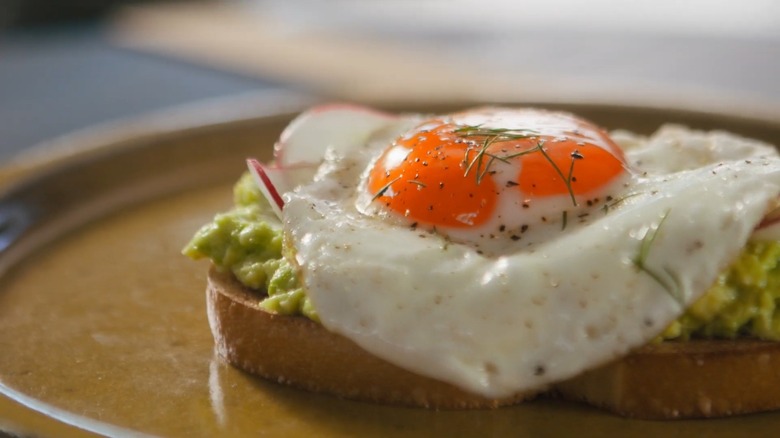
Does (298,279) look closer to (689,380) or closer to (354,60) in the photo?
(689,380)

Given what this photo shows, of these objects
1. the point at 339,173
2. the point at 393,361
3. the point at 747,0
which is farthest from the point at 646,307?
the point at 747,0

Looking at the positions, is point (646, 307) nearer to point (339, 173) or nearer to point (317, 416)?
point (317, 416)

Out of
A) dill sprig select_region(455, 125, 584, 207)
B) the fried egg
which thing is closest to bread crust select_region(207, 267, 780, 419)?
the fried egg

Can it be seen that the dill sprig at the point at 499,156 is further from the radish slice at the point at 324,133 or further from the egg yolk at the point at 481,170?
the radish slice at the point at 324,133

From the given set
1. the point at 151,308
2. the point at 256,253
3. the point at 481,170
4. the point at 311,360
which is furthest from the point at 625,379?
the point at 151,308

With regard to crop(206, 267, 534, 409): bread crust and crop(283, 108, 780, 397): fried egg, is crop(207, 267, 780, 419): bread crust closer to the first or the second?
crop(206, 267, 534, 409): bread crust

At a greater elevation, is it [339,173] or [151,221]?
[339,173]

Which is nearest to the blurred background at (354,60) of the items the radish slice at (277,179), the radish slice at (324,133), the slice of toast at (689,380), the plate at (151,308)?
the plate at (151,308)

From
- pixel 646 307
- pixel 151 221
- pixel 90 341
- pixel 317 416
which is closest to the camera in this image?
pixel 646 307
